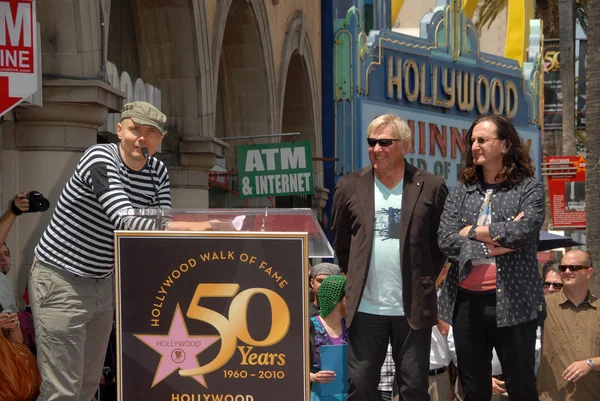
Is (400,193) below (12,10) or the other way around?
below

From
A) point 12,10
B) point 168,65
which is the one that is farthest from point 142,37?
point 12,10

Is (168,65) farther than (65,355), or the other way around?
(168,65)

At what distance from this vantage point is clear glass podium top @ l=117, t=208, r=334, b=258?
504cm

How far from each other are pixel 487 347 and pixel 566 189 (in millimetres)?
28388

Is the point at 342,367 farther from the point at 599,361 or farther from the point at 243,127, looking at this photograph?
the point at 243,127

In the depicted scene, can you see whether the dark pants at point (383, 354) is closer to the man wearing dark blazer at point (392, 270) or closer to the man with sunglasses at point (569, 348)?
the man wearing dark blazer at point (392, 270)

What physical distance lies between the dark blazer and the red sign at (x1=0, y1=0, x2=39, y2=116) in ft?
6.84

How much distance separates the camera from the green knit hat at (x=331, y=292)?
725cm

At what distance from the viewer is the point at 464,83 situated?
25.4m

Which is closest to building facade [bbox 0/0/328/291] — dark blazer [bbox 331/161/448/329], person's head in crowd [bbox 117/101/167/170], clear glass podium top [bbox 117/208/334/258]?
dark blazer [bbox 331/161/448/329]

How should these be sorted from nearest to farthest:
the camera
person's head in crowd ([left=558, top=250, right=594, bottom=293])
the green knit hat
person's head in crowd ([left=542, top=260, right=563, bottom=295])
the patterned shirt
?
the patterned shirt → the camera → the green knit hat → person's head in crowd ([left=558, top=250, right=594, bottom=293]) → person's head in crowd ([left=542, top=260, right=563, bottom=295])

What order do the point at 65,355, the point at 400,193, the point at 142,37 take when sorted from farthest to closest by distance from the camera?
the point at 142,37 < the point at 400,193 < the point at 65,355

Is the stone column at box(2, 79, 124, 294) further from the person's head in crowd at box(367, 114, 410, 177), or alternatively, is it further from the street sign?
the street sign

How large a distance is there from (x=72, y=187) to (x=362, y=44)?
17.2 m
